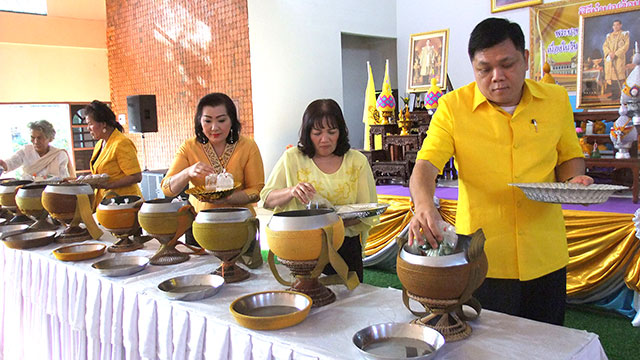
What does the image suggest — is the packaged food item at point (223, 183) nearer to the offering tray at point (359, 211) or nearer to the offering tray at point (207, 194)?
the offering tray at point (207, 194)

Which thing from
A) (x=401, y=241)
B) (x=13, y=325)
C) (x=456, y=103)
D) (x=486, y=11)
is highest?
(x=486, y=11)

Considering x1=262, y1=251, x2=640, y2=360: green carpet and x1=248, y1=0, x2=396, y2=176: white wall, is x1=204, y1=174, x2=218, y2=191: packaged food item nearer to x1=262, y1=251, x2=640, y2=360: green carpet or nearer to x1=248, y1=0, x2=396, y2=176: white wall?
x1=262, y1=251, x2=640, y2=360: green carpet

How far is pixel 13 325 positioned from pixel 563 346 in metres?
2.60

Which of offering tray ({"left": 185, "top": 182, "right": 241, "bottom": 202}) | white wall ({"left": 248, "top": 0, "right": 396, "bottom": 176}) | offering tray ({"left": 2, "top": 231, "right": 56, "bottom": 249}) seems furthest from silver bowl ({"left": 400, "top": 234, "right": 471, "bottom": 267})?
white wall ({"left": 248, "top": 0, "right": 396, "bottom": 176})

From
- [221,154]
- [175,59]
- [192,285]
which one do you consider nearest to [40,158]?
[221,154]

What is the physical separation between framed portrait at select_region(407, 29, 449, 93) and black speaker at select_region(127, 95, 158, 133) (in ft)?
15.8

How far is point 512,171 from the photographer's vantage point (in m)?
1.62

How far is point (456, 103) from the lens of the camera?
1672mm

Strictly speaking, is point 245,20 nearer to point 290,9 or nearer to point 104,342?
point 290,9

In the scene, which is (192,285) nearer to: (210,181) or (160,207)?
(160,207)

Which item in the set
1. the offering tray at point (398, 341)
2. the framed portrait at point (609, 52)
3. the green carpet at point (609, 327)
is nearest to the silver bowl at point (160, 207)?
the offering tray at point (398, 341)

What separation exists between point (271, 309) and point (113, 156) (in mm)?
2191

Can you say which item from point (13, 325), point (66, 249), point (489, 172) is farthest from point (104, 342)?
point (489, 172)

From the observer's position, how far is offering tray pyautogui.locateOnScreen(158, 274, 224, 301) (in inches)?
64.9
